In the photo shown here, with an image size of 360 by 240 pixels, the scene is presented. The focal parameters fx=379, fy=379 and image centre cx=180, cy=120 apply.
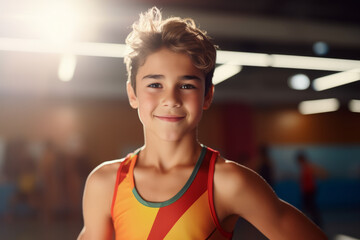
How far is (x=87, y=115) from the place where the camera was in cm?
880

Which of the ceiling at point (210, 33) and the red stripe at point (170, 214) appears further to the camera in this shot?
the ceiling at point (210, 33)

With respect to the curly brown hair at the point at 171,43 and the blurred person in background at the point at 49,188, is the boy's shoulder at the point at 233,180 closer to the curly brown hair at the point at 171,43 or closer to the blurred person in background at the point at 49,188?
the curly brown hair at the point at 171,43

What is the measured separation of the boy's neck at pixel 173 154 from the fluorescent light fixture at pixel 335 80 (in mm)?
6778

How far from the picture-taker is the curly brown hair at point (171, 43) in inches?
34.6

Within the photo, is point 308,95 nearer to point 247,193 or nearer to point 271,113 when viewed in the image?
point 271,113

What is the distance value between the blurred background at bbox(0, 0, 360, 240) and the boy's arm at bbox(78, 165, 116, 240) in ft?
9.40

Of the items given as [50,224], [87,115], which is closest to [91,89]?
[87,115]

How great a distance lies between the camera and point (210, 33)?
4375 mm

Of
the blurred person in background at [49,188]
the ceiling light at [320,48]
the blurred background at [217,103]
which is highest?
the ceiling light at [320,48]

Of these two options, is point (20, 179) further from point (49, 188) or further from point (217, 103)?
point (217, 103)

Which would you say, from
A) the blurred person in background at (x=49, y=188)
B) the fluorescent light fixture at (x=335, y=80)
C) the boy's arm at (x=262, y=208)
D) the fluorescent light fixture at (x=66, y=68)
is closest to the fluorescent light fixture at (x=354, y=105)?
the fluorescent light fixture at (x=335, y=80)

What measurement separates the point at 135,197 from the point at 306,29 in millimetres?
4464

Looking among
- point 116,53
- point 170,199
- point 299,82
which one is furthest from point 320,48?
point 170,199

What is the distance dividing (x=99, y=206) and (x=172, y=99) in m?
0.31
